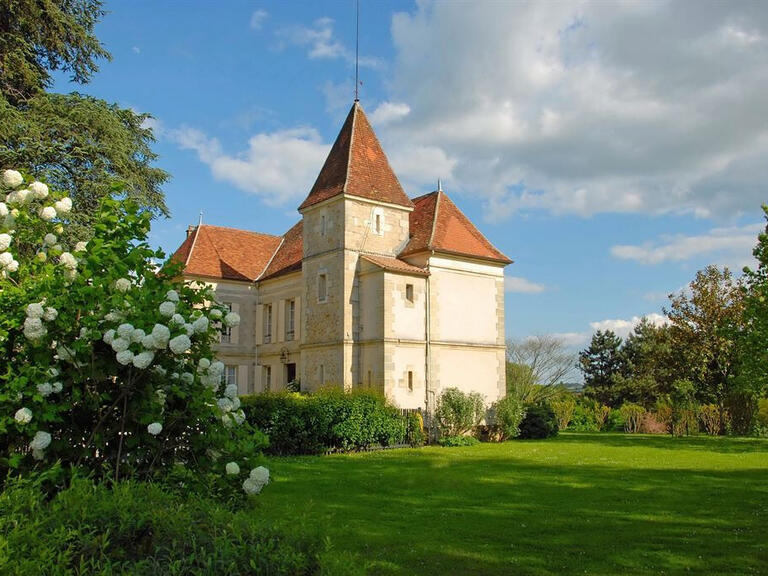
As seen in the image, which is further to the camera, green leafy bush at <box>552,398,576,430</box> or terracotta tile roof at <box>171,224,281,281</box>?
green leafy bush at <box>552,398,576,430</box>

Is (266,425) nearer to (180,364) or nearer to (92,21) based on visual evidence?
(92,21)

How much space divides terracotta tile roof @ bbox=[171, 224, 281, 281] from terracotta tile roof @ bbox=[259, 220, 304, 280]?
A: 0.56 metres

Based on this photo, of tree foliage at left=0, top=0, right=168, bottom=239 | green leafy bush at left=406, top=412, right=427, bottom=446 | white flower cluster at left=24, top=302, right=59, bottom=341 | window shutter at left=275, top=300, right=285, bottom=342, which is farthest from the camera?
window shutter at left=275, top=300, right=285, bottom=342

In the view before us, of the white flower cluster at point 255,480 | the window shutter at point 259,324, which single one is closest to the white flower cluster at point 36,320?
the white flower cluster at point 255,480

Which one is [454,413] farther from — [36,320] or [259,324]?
[36,320]

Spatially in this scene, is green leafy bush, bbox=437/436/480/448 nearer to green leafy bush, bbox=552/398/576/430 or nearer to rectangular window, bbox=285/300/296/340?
rectangular window, bbox=285/300/296/340

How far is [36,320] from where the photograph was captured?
516cm

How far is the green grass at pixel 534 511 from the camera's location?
7516 millimetres

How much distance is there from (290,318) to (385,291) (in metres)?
7.79

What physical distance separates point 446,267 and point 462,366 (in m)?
3.97

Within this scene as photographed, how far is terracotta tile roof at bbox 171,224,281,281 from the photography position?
32219mm

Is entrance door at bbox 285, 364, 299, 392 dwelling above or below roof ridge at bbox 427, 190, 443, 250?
below

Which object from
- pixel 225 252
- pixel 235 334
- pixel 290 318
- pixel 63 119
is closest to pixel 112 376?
pixel 63 119

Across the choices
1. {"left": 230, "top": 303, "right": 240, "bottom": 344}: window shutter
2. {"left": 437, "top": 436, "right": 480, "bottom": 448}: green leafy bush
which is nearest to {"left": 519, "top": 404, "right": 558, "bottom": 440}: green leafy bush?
{"left": 437, "top": 436, "right": 480, "bottom": 448}: green leafy bush
